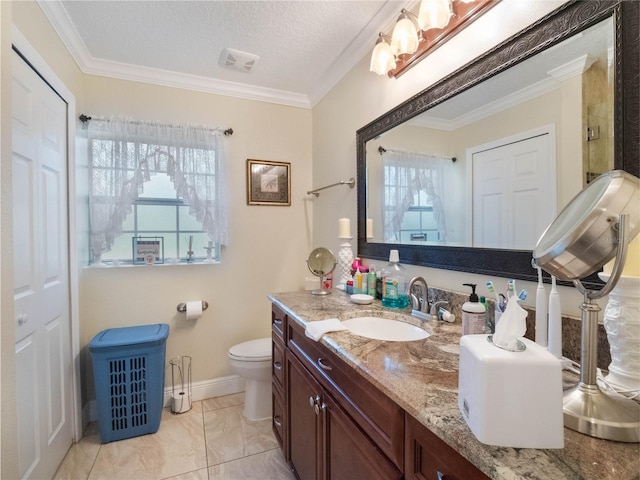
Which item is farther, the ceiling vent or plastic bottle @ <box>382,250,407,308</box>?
the ceiling vent

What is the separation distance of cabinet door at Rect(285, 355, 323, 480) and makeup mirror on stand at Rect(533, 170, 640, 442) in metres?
0.85

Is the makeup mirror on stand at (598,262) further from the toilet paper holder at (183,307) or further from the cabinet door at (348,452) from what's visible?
the toilet paper holder at (183,307)

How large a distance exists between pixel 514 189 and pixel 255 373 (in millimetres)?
1873

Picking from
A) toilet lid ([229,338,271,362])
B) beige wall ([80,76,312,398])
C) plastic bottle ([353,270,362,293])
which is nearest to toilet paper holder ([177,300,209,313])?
beige wall ([80,76,312,398])

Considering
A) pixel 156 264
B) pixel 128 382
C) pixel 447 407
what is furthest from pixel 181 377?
pixel 447 407

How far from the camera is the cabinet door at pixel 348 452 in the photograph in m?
0.84

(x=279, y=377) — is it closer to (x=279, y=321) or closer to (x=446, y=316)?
(x=279, y=321)

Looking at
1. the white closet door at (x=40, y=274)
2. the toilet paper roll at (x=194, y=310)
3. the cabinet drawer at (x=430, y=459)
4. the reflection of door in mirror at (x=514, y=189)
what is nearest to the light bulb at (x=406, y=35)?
the reflection of door in mirror at (x=514, y=189)

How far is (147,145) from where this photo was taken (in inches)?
89.0

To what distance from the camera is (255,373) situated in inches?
82.7

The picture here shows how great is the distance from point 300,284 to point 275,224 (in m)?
0.59

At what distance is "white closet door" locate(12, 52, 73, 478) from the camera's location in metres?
1.34

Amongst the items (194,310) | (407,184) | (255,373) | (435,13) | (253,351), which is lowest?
(255,373)

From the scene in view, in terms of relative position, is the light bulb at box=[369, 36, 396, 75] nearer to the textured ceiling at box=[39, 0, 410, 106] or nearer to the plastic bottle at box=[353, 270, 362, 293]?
the textured ceiling at box=[39, 0, 410, 106]
